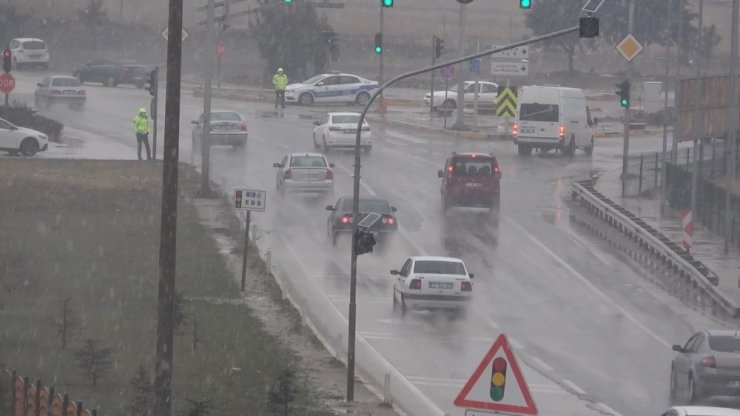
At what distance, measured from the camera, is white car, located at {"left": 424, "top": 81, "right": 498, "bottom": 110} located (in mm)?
68875

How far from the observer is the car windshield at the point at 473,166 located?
4006cm

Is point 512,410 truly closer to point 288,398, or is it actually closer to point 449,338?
point 288,398

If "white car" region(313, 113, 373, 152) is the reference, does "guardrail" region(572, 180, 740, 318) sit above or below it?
below

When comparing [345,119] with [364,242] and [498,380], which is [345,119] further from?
[498,380]

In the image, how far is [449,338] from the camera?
2592 centimetres

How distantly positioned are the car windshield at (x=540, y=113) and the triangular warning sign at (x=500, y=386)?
41.0m

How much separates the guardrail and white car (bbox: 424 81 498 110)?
24975 millimetres

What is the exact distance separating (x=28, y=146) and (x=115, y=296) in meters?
24.8

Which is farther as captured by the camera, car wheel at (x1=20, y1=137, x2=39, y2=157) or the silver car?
car wheel at (x1=20, y1=137, x2=39, y2=157)

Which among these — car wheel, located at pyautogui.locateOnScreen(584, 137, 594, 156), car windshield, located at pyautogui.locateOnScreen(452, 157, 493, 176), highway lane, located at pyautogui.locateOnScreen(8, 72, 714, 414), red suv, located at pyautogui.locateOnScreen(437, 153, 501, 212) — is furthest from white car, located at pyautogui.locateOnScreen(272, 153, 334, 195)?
car wheel, located at pyautogui.locateOnScreen(584, 137, 594, 156)

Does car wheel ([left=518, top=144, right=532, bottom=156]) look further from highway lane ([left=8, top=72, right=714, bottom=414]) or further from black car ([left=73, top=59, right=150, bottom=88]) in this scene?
black car ([left=73, top=59, right=150, bottom=88])

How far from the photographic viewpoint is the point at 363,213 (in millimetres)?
35219

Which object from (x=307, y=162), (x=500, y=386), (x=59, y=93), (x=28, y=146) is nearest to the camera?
(x=500, y=386)

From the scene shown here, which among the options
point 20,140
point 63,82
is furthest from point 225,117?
point 63,82
